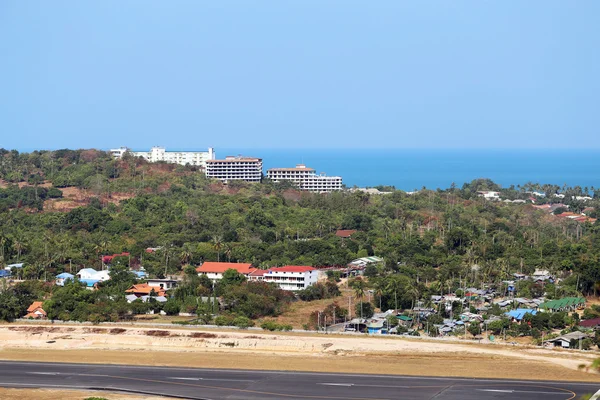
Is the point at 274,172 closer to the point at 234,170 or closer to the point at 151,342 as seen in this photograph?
the point at 234,170

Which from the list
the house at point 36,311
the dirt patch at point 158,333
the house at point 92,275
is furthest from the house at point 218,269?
the dirt patch at point 158,333

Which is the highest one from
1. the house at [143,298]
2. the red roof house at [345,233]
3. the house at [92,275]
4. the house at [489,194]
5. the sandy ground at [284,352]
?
the house at [489,194]

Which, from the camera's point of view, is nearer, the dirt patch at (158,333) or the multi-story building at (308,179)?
the dirt patch at (158,333)

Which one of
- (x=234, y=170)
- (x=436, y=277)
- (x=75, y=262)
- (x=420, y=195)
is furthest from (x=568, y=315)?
(x=234, y=170)

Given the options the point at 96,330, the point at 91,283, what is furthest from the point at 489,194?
the point at 96,330

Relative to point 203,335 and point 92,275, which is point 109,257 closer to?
point 92,275

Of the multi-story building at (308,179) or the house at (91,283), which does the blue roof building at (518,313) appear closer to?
the house at (91,283)
